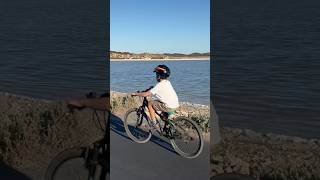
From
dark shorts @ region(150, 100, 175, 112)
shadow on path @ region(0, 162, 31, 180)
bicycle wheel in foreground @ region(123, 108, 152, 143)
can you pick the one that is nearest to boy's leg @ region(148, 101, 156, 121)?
dark shorts @ region(150, 100, 175, 112)

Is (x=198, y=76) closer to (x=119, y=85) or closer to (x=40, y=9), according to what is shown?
(x=119, y=85)

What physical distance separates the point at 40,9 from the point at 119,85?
156cm

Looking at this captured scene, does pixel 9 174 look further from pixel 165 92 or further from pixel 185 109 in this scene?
pixel 165 92

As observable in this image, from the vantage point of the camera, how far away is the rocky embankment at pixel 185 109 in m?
3.02

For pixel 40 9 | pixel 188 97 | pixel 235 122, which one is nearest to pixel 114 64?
pixel 188 97

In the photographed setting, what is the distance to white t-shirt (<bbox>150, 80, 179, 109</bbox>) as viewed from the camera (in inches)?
107

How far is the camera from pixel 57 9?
13.4 ft

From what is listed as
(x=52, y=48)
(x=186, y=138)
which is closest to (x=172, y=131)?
(x=186, y=138)

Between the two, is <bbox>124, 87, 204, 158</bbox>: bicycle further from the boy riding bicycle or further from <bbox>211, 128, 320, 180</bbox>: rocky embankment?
the boy riding bicycle

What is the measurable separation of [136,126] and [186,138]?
47cm

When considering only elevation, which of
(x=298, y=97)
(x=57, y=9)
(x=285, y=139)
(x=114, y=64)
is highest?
(x=57, y=9)

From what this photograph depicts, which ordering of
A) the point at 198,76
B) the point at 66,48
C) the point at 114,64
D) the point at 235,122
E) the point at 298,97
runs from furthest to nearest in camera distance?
the point at 66,48 → the point at 235,122 → the point at 298,97 → the point at 114,64 → the point at 198,76

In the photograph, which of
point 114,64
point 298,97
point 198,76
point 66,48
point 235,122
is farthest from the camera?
point 66,48

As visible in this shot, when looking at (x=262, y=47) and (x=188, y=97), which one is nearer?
(x=188, y=97)
